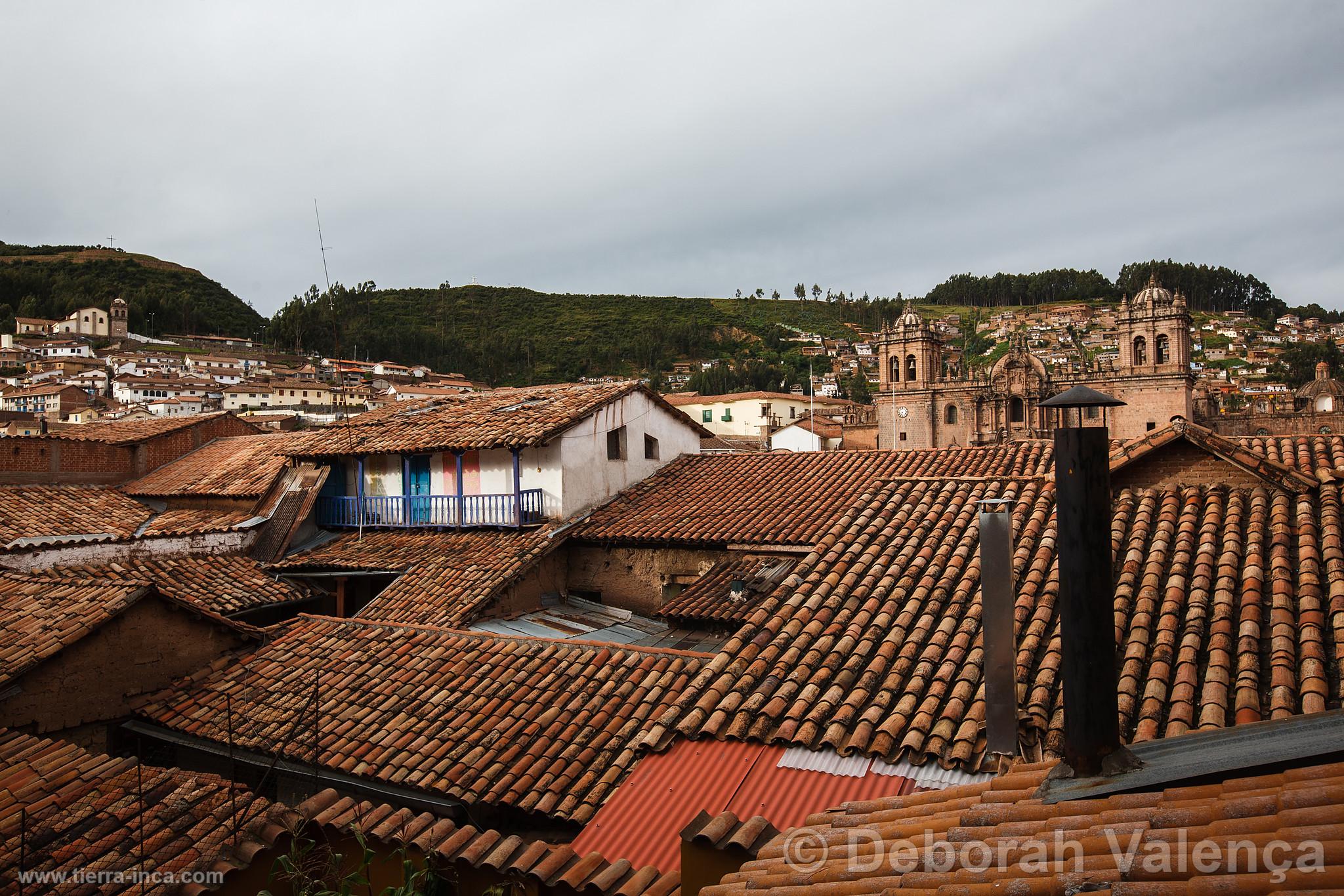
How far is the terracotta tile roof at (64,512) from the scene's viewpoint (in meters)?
15.0

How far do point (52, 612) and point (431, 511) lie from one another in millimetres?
7435

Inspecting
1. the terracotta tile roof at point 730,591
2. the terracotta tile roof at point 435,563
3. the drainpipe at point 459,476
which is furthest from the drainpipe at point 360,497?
the terracotta tile roof at point 730,591

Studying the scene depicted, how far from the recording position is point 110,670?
939 centimetres

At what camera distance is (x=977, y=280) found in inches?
5837

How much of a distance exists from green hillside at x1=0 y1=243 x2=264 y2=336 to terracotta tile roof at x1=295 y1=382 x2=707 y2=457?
9864 cm

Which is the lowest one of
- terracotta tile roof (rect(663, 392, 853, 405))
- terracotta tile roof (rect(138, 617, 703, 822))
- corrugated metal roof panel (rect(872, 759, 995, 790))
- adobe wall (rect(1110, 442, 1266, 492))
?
terracotta tile roof (rect(138, 617, 703, 822))

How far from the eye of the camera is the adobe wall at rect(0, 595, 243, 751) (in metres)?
8.69

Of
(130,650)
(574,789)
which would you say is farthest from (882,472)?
(130,650)

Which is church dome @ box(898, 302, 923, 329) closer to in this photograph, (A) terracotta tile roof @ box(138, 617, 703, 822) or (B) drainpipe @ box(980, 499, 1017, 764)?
(A) terracotta tile roof @ box(138, 617, 703, 822)

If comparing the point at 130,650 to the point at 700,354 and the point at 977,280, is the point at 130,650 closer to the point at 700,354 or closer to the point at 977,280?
the point at 700,354

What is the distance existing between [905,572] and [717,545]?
6.06m

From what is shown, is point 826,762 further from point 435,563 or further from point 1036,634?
point 435,563

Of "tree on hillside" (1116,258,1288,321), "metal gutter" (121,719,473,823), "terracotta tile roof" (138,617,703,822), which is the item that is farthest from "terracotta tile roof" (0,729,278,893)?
"tree on hillside" (1116,258,1288,321)

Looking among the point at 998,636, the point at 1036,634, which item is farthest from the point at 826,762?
the point at 1036,634
